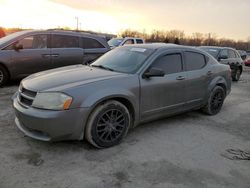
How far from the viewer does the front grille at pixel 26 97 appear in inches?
154

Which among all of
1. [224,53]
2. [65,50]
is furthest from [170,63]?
[224,53]

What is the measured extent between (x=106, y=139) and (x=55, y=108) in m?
0.93

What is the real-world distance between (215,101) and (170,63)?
69.5 inches

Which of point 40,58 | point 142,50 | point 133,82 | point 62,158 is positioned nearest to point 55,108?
point 62,158

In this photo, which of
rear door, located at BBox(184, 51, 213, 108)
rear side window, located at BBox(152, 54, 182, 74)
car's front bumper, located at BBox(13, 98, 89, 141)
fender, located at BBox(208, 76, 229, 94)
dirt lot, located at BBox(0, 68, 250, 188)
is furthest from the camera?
fender, located at BBox(208, 76, 229, 94)

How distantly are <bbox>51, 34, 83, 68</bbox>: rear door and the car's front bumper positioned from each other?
16.0ft

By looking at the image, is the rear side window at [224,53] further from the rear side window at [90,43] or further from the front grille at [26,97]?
the front grille at [26,97]

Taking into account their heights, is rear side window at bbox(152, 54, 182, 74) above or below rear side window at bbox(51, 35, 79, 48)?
below

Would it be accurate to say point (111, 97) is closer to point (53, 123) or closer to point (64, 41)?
point (53, 123)

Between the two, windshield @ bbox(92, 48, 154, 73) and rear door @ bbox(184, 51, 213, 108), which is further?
rear door @ bbox(184, 51, 213, 108)

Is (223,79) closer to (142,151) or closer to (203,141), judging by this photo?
(203,141)

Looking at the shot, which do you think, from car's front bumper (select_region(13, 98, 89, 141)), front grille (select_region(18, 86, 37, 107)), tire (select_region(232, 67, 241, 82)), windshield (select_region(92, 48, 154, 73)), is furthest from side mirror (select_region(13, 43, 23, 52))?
tire (select_region(232, 67, 241, 82))

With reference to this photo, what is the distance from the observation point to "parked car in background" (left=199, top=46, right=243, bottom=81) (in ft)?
38.8

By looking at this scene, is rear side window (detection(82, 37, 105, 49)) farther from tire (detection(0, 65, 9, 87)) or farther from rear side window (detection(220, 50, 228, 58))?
rear side window (detection(220, 50, 228, 58))
